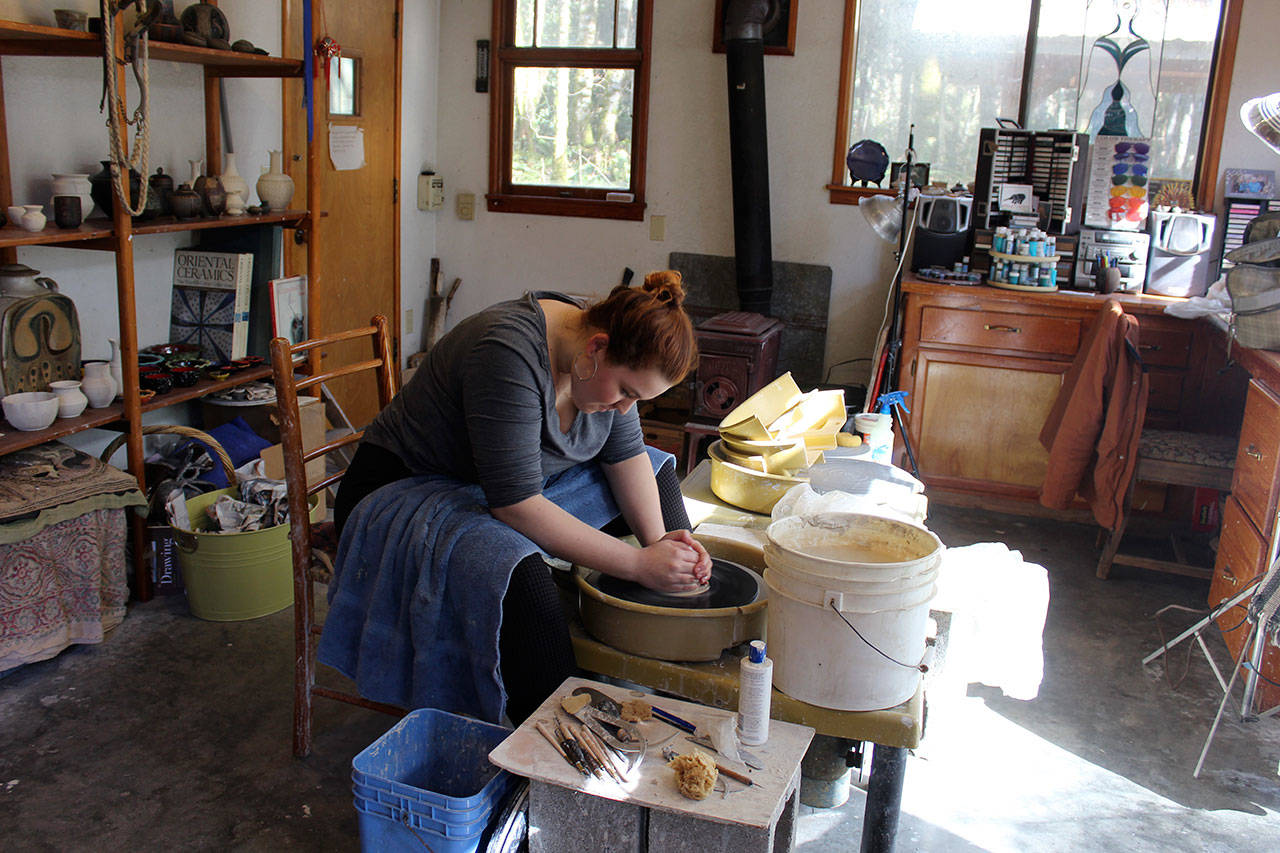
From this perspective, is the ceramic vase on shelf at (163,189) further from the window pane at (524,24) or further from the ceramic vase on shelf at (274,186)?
the window pane at (524,24)

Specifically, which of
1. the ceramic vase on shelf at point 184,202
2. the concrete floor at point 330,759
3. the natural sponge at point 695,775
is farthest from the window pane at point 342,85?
the natural sponge at point 695,775

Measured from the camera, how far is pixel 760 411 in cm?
292

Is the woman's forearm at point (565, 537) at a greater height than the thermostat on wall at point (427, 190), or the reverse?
the thermostat on wall at point (427, 190)

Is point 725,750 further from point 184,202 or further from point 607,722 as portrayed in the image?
point 184,202

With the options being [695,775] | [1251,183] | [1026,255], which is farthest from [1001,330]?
[695,775]

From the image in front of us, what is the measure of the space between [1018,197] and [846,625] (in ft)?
9.75

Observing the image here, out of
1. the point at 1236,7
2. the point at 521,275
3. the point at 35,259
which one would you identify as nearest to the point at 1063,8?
the point at 1236,7

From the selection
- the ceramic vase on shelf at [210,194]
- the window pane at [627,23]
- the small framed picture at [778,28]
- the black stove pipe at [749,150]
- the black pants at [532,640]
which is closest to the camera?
the black pants at [532,640]

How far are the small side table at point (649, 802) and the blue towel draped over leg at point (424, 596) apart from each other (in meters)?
0.29

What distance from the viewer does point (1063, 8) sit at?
418cm

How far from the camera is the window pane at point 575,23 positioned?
4.75 m

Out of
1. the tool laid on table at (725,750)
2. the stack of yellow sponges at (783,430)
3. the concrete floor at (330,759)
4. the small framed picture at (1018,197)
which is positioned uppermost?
the small framed picture at (1018,197)

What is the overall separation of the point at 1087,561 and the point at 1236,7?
224 cm

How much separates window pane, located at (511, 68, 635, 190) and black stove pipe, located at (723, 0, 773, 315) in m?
0.57
